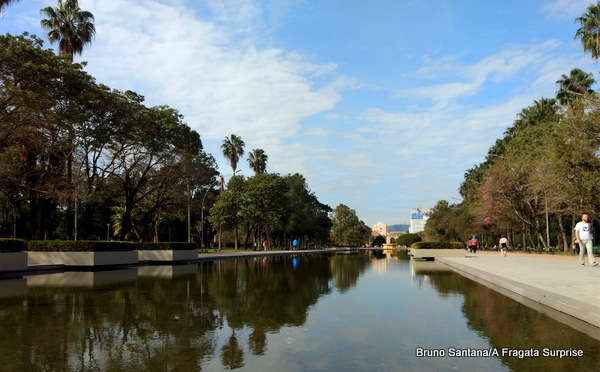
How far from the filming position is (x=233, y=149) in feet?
221

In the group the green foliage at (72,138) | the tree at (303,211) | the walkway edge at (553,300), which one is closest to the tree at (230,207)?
the tree at (303,211)

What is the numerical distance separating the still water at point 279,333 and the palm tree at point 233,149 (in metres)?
54.5

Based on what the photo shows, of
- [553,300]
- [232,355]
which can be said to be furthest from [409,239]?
[232,355]

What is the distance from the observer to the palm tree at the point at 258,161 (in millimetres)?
72688

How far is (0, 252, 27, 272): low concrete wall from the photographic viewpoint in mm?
19672

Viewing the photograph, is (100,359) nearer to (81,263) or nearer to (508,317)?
(508,317)

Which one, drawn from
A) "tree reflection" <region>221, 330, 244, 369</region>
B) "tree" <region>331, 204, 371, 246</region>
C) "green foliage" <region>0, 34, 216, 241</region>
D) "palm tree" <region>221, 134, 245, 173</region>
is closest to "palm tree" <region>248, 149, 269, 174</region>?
"palm tree" <region>221, 134, 245, 173</region>

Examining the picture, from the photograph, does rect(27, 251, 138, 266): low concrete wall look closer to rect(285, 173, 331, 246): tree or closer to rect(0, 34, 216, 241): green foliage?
rect(0, 34, 216, 241): green foliage

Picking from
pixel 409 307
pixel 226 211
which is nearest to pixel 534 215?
pixel 226 211

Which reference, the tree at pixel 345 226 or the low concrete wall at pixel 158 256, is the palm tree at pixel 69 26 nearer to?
the low concrete wall at pixel 158 256

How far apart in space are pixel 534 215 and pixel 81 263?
4240 cm

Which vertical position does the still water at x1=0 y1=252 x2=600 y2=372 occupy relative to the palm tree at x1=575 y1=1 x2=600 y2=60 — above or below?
below

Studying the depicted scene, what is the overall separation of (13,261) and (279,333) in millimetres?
17975

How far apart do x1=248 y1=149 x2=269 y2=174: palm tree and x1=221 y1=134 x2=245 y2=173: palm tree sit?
5263 millimetres
